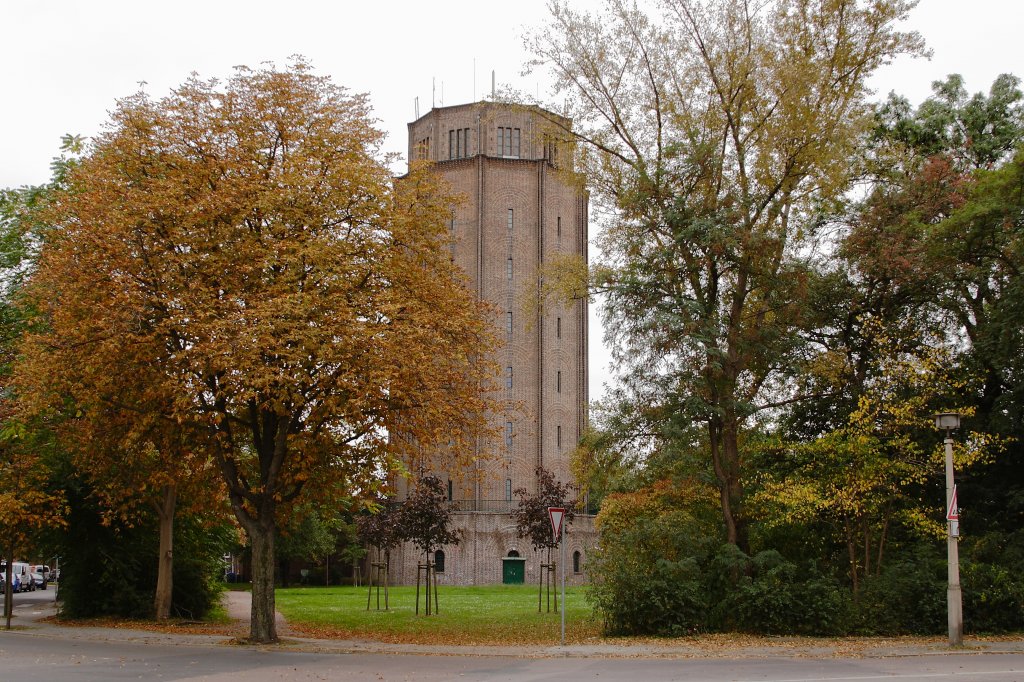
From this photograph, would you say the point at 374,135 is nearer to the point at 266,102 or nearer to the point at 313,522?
the point at 266,102

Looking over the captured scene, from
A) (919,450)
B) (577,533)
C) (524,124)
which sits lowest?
(577,533)

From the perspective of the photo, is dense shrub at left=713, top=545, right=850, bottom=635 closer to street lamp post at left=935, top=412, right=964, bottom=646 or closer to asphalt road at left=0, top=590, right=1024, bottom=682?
street lamp post at left=935, top=412, right=964, bottom=646

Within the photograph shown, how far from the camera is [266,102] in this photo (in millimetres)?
20562

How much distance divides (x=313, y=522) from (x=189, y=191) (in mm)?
45314

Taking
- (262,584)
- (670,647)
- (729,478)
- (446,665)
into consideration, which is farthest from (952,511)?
(262,584)

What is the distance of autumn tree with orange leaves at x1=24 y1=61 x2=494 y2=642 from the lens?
1820 centimetres

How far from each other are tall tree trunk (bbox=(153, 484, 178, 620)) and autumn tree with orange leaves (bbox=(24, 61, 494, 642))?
5813 mm

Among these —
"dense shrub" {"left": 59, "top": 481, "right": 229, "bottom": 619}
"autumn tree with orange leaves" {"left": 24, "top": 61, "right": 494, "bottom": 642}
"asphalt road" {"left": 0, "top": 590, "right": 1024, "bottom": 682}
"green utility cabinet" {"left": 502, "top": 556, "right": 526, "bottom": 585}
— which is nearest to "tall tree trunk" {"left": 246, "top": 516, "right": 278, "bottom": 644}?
"autumn tree with orange leaves" {"left": 24, "top": 61, "right": 494, "bottom": 642}

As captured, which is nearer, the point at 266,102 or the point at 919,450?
the point at 266,102

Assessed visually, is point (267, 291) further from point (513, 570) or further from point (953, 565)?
point (513, 570)

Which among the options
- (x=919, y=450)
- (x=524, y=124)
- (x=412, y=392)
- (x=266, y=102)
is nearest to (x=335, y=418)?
(x=412, y=392)

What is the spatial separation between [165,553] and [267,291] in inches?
461

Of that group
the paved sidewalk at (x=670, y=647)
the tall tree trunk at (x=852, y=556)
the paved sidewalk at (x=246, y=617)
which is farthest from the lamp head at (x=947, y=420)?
the paved sidewalk at (x=246, y=617)

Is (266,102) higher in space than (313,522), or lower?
higher
